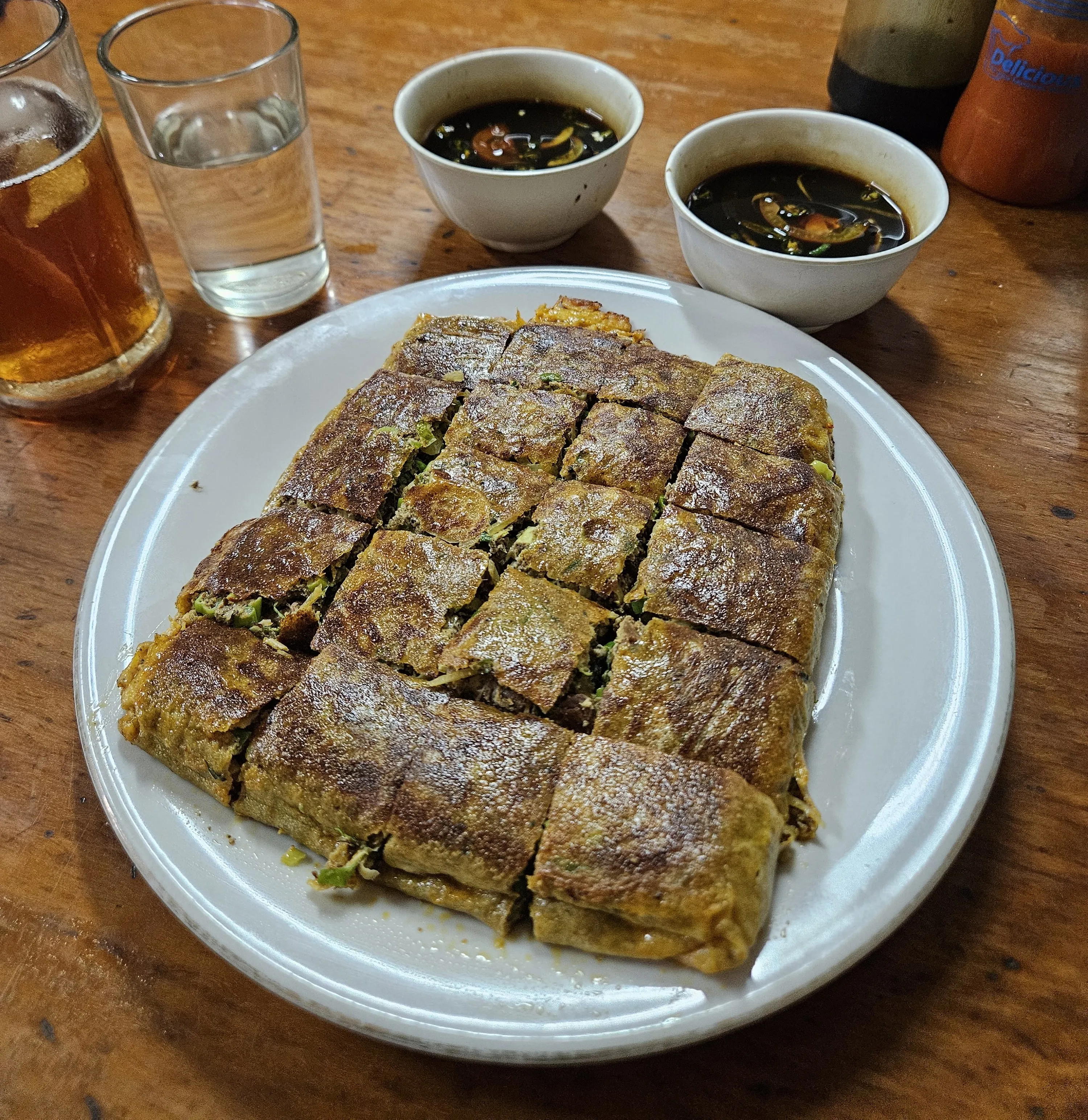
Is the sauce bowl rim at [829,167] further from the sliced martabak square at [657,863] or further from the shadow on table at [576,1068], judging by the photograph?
the shadow on table at [576,1068]

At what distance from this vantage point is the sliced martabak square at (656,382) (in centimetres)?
240

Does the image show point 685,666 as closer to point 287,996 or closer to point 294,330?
point 287,996

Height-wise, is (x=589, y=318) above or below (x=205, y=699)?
above

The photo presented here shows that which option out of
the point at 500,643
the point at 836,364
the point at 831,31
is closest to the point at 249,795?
the point at 500,643

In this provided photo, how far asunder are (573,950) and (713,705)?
21.8 inches

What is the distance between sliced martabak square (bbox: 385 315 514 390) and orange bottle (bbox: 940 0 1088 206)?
1.87m

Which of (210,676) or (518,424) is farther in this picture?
(518,424)

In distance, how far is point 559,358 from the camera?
2.52 m

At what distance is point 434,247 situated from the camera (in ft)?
10.8

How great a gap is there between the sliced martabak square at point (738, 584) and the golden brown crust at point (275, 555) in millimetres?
736

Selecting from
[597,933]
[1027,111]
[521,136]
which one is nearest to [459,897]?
[597,933]

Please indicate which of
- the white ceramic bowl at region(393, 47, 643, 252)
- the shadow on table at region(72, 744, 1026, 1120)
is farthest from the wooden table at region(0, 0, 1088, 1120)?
the white ceramic bowl at region(393, 47, 643, 252)

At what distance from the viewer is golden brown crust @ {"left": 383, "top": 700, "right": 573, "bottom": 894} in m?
1.71

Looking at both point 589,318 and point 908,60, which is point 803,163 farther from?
point 589,318
